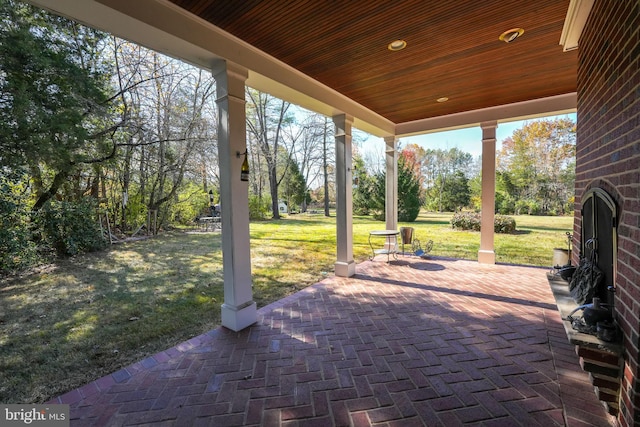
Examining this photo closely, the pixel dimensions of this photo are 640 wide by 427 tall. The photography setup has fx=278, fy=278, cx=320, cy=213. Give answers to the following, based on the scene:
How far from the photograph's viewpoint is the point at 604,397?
67.8 inches

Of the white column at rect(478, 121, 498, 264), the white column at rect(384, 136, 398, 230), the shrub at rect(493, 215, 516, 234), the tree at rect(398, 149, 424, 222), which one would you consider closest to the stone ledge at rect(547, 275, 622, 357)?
the white column at rect(478, 121, 498, 264)

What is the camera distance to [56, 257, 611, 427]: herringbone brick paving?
5.88ft

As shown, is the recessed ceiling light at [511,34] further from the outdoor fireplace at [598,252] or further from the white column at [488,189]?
the white column at [488,189]

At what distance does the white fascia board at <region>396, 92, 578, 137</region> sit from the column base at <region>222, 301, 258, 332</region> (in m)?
4.92

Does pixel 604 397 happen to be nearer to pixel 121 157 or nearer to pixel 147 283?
pixel 147 283

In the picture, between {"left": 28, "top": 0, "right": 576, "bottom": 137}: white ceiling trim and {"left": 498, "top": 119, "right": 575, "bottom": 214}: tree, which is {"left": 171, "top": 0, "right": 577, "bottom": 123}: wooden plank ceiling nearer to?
{"left": 28, "top": 0, "right": 576, "bottom": 137}: white ceiling trim

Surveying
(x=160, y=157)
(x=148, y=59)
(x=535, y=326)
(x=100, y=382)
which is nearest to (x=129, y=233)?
(x=160, y=157)

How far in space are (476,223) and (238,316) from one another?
31.5 feet

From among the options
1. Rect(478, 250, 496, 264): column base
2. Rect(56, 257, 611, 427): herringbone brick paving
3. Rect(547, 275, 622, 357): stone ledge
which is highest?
Rect(547, 275, 622, 357): stone ledge

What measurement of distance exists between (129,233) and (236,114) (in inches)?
319

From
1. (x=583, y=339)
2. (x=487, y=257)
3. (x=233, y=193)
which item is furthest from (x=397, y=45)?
(x=487, y=257)

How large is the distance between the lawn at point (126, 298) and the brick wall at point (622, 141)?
3355 mm

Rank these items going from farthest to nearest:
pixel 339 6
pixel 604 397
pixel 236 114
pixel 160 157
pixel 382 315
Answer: pixel 160 157
pixel 382 315
pixel 236 114
pixel 339 6
pixel 604 397

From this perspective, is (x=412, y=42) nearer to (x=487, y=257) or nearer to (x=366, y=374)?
(x=366, y=374)
